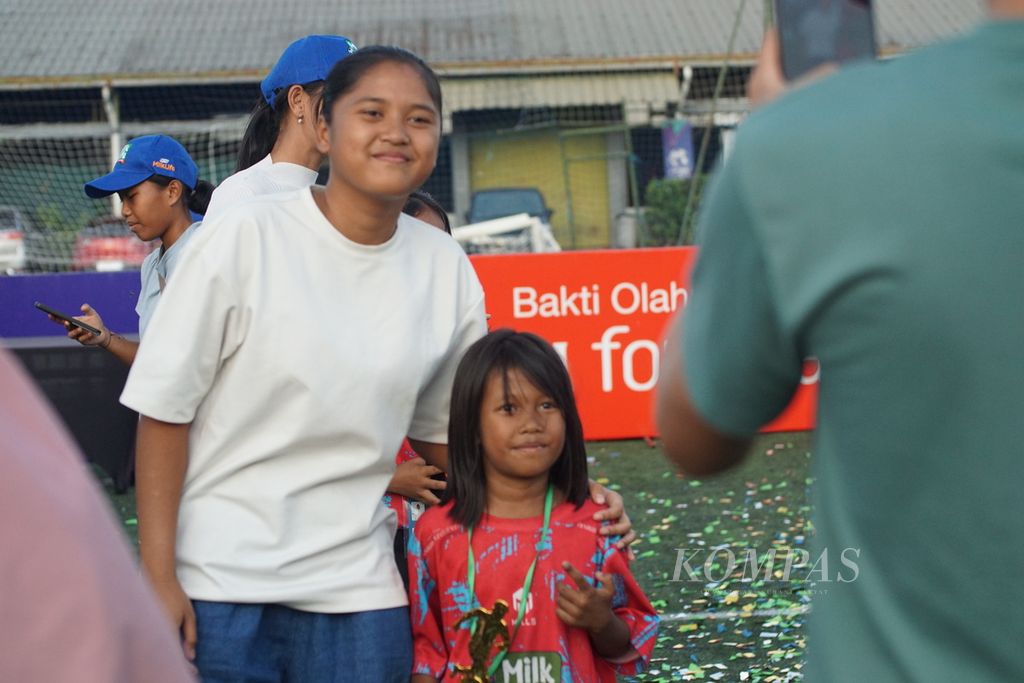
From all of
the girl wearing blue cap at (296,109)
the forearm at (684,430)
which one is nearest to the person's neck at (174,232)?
the girl wearing blue cap at (296,109)

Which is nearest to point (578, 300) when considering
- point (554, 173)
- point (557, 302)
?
point (557, 302)

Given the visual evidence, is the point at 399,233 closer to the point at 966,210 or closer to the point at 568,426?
the point at 568,426

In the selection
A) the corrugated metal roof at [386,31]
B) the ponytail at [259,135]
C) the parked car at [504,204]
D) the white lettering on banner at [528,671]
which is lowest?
the white lettering on banner at [528,671]

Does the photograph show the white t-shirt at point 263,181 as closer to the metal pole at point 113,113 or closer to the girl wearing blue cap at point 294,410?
the girl wearing blue cap at point 294,410

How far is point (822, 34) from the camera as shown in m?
1.29

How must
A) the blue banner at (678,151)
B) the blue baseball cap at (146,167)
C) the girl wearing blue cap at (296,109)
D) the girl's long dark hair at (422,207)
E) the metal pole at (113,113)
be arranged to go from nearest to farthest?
the girl wearing blue cap at (296,109)
the girl's long dark hair at (422,207)
the blue baseball cap at (146,167)
the metal pole at (113,113)
the blue banner at (678,151)

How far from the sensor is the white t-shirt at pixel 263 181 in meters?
3.02

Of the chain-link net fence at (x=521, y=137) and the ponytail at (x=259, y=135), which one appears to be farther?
the chain-link net fence at (x=521, y=137)

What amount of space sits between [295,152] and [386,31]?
22860 mm

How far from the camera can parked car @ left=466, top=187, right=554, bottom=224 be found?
72.1 ft

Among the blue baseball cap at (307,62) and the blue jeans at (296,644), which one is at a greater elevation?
the blue baseball cap at (307,62)

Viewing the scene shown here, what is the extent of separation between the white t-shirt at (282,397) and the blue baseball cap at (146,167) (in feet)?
8.38

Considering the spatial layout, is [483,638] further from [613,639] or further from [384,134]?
[384,134]

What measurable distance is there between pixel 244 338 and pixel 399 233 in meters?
0.38
